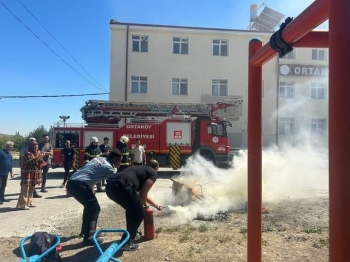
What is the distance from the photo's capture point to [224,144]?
15055 millimetres

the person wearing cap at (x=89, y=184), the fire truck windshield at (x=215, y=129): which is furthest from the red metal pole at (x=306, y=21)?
the fire truck windshield at (x=215, y=129)

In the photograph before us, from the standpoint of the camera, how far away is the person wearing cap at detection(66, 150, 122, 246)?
15.6 feet

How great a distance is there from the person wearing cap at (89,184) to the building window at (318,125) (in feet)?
66.9

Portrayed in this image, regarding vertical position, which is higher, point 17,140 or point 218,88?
point 218,88

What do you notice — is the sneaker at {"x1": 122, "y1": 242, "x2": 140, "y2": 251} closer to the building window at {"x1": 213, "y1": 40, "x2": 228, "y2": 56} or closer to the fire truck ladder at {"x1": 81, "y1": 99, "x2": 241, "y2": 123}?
the fire truck ladder at {"x1": 81, "y1": 99, "x2": 241, "y2": 123}

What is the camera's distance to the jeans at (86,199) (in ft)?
15.5

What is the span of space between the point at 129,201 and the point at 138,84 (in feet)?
61.8

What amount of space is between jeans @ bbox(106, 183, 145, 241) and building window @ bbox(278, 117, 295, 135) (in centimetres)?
2020

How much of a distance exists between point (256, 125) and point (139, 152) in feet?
26.9

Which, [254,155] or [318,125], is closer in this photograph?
[254,155]

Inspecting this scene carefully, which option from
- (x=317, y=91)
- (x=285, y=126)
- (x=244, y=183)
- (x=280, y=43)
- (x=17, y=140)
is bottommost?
(x=244, y=183)

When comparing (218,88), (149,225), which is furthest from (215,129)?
(149,225)

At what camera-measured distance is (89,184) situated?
4.79 m

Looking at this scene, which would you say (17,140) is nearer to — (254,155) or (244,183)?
(244,183)
